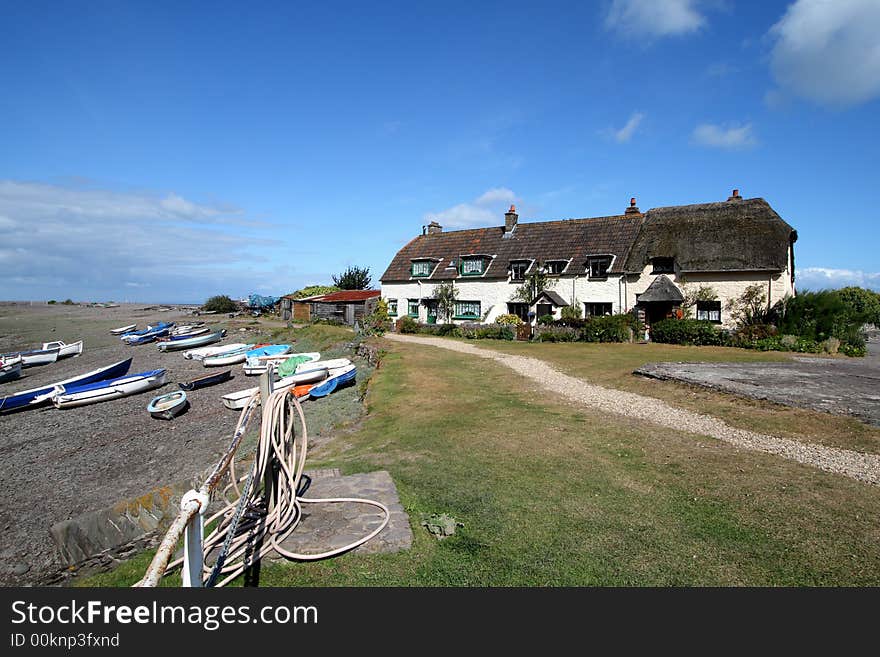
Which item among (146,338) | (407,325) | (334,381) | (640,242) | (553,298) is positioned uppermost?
(640,242)

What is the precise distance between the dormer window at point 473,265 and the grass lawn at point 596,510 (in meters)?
28.2

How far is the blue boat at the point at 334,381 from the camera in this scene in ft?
61.4

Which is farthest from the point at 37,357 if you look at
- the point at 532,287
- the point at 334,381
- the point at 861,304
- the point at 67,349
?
the point at 861,304

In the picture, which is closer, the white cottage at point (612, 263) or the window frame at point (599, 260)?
the white cottage at point (612, 263)

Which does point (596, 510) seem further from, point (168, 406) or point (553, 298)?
point (553, 298)

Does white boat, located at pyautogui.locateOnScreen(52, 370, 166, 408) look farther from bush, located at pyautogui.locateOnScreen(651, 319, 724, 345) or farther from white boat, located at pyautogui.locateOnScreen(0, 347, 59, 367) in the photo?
bush, located at pyautogui.locateOnScreen(651, 319, 724, 345)

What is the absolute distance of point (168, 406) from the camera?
17.4 meters

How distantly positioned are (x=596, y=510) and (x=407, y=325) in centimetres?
3239

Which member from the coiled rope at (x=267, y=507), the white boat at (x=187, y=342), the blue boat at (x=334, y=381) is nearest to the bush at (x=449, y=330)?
the blue boat at (x=334, y=381)

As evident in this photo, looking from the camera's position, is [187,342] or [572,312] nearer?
[572,312]

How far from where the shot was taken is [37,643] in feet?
10.8

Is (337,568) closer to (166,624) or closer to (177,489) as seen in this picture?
(166,624)

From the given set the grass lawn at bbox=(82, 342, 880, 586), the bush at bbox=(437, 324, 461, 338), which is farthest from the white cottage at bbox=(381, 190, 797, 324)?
the grass lawn at bbox=(82, 342, 880, 586)

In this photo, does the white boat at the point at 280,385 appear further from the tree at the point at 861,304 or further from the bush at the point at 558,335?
the tree at the point at 861,304
